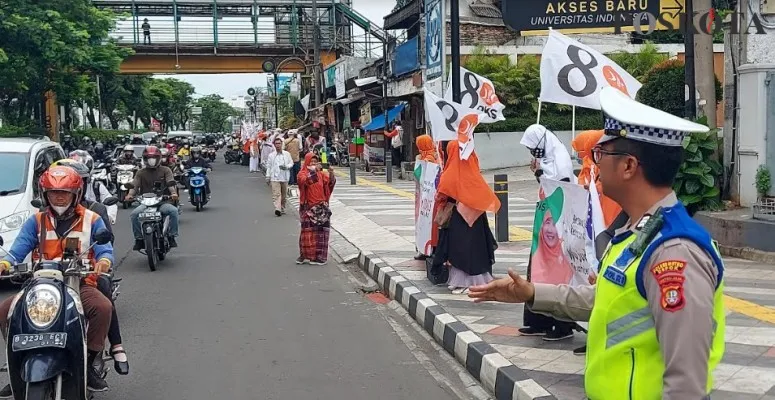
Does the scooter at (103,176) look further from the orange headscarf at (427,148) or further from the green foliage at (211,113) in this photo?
the green foliage at (211,113)

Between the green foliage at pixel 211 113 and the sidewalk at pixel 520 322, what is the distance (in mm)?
104746

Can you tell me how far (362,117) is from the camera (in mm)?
34094

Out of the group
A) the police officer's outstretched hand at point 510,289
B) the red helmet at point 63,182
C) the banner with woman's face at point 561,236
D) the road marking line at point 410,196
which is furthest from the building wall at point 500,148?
the police officer's outstretched hand at point 510,289

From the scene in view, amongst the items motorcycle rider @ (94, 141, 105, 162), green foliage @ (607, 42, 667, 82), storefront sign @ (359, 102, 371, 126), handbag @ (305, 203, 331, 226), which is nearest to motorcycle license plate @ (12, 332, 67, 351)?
handbag @ (305, 203, 331, 226)

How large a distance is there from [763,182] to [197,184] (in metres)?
12.9

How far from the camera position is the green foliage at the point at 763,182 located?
33.7 ft

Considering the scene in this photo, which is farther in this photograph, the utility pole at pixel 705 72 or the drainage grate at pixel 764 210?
the utility pole at pixel 705 72

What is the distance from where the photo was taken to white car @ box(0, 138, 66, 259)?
384 inches

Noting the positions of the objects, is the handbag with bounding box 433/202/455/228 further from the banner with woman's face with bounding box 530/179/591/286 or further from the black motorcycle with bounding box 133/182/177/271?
the black motorcycle with bounding box 133/182/177/271

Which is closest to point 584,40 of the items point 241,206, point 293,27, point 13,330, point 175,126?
point 241,206

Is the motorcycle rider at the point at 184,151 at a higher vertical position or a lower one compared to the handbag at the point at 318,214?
higher

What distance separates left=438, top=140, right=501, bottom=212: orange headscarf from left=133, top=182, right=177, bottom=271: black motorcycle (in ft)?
15.2

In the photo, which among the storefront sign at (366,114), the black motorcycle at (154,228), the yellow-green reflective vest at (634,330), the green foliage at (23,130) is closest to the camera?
the yellow-green reflective vest at (634,330)

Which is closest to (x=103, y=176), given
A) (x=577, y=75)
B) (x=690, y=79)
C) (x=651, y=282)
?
(x=690, y=79)
